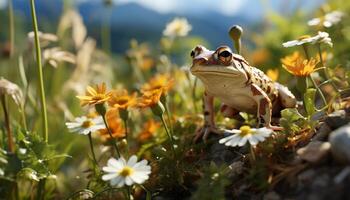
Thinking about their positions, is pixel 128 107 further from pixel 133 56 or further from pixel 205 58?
pixel 133 56

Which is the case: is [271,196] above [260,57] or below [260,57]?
below

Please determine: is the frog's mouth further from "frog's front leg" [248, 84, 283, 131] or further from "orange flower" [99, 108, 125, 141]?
"orange flower" [99, 108, 125, 141]

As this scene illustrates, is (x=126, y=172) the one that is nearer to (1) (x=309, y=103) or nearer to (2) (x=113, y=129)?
(2) (x=113, y=129)

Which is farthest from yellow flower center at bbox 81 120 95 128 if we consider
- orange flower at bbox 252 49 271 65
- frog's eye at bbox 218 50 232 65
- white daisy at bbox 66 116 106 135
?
orange flower at bbox 252 49 271 65

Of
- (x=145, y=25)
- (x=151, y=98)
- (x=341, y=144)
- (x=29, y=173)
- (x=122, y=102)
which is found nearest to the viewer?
(x=341, y=144)

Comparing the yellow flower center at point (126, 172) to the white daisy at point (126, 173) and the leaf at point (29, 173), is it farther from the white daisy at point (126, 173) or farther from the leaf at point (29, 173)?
the leaf at point (29, 173)

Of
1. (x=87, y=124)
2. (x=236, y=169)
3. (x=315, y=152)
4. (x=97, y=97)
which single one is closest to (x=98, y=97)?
(x=97, y=97)

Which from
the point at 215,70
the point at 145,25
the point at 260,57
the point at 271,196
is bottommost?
the point at 271,196

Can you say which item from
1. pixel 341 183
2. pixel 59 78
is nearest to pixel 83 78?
pixel 59 78
